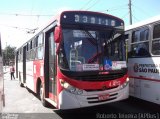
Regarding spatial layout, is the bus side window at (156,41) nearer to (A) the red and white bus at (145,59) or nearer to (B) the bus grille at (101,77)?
(A) the red and white bus at (145,59)

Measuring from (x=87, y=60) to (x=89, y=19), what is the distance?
4.42 feet

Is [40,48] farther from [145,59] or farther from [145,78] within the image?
[145,78]

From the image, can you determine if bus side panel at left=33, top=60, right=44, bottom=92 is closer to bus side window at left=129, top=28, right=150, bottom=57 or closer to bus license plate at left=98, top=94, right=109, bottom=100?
bus license plate at left=98, top=94, right=109, bottom=100

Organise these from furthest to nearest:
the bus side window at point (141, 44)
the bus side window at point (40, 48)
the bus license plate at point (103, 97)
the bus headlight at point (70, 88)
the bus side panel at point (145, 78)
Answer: the bus side window at point (40, 48) → the bus side window at point (141, 44) → the bus side panel at point (145, 78) → the bus license plate at point (103, 97) → the bus headlight at point (70, 88)

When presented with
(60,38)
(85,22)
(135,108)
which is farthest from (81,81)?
(135,108)

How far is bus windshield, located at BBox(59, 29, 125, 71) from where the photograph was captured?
7.50 meters

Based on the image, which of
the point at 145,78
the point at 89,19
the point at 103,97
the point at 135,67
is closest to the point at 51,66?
the point at 89,19

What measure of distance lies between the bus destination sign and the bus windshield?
0.30 m

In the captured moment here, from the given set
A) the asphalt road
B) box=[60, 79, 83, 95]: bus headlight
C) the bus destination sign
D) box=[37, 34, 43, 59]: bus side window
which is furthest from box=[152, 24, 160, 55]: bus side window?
box=[37, 34, 43, 59]: bus side window

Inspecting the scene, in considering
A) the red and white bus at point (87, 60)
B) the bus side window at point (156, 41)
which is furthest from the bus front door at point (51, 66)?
the bus side window at point (156, 41)

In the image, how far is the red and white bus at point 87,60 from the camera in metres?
7.44

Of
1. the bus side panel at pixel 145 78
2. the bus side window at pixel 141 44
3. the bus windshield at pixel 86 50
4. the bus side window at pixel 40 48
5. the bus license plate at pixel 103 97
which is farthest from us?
the bus side window at pixel 40 48

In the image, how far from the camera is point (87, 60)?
7652 mm

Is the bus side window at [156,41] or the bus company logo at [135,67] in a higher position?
the bus side window at [156,41]
